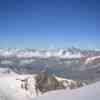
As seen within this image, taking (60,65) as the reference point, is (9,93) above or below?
above

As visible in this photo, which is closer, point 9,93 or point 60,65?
point 9,93

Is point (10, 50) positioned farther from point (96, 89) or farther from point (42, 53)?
point (96, 89)

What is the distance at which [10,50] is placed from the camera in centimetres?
14412

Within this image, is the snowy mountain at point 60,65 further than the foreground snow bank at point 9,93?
Yes

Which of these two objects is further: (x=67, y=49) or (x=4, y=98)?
(x=67, y=49)

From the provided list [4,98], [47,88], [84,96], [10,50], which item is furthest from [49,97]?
[10,50]

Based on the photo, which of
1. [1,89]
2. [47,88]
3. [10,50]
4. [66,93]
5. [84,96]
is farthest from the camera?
[10,50]

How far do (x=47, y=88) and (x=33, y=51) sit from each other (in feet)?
469

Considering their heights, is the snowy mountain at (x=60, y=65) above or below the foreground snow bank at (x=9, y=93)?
below

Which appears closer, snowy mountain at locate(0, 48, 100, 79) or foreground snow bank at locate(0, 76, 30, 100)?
foreground snow bank at locate(0, 76, 30, 100)

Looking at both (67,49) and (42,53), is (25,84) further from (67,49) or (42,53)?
(67,49)

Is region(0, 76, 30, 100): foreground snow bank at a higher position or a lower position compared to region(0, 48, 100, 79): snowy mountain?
higher

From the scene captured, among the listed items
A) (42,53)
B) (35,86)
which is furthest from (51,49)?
(35,86)

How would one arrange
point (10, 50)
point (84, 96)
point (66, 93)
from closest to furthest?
point (84, 96) < point (66, 93) < point (10, 50)
